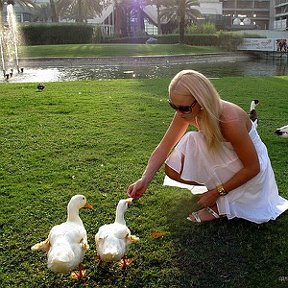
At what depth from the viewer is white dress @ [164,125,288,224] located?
9.59 feet

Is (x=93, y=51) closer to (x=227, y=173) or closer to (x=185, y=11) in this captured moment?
(x=185, y=11)

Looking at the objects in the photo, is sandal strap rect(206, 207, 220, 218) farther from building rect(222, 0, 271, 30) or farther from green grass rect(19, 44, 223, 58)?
building rect(222, 0, 271, 30)

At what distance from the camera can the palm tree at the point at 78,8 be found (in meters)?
48.7

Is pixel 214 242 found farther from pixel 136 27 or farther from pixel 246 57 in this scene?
pixel 136 27

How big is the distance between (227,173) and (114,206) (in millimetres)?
979

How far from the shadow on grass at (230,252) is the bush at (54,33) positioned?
32.6 m

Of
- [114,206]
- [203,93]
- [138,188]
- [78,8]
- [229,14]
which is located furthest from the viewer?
[229,14]

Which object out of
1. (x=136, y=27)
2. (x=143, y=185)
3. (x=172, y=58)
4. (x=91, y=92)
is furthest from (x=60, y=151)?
(x=136, y=27)

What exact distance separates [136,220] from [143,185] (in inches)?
13.4

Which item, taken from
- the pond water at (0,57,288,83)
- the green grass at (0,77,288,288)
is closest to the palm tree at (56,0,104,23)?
the pond water at (0,57,288,83)

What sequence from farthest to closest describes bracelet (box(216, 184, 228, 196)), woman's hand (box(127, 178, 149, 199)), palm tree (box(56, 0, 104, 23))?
palm tree (box(56, 0, 104, 23)), woman's hand (box(127, 178, 149, 199)), bracelet (box(216, 184, 228, 196))

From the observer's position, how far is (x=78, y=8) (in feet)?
157

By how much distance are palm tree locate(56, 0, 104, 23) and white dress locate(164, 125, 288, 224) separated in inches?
1820

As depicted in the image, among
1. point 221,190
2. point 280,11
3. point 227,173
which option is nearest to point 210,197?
point 221,190
